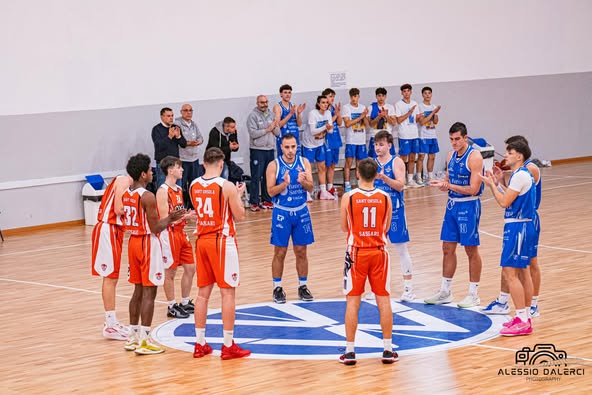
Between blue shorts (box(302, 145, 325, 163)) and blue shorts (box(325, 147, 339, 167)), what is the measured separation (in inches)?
6.7

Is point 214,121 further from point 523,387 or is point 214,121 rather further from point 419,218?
point 523,387

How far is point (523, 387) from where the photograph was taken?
7.41 meters

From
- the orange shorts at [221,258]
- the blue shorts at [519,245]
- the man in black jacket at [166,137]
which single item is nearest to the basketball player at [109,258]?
the orange shorts at [221,258]

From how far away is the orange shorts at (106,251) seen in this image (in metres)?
9.74

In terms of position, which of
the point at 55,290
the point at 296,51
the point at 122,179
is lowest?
the point at 55,290

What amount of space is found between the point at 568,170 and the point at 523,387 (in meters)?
18.1

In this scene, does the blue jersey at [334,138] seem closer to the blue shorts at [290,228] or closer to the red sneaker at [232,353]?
the blue shorts at [290,228]

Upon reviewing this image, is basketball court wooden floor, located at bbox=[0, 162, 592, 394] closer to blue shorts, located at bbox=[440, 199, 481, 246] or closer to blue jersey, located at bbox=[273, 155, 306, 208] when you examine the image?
blue shorts, located at bbox=[440, 199, 481, 246]

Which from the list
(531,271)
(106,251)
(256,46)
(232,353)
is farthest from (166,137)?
(232,353)

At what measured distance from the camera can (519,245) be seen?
914 cm

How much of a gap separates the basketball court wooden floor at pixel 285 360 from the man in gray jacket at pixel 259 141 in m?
2.63

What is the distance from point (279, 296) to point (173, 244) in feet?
4.90

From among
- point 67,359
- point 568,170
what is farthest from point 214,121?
point 67,359

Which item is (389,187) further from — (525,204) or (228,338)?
(228,338)
